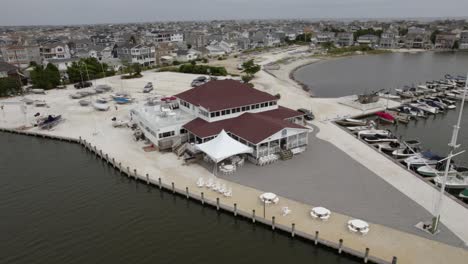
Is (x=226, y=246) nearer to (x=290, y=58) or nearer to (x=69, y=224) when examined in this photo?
(x=69, y=224)

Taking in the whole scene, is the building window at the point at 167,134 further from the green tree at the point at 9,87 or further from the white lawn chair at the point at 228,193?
the green tree at the point at 9,87

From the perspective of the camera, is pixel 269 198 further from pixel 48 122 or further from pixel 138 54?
pixel 138 54

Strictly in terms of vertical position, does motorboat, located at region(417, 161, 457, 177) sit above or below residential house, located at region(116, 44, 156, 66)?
below

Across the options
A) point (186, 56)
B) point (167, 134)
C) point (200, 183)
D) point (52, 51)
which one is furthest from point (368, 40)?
point (200, 183)

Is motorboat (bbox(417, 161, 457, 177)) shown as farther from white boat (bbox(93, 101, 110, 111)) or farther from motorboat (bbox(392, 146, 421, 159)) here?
white boat (bbox(93, 101, 110, 111))

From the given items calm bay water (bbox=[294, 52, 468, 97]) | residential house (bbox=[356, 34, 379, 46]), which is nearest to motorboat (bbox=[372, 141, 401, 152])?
calm bay water (bbox=[294, 52, 468, 97])

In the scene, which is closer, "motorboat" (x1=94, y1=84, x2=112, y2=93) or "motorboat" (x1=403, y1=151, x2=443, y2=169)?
"motorboat" (x1=403, y1=151, x2=443, y2=169)
